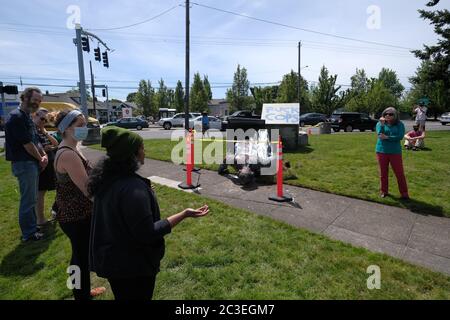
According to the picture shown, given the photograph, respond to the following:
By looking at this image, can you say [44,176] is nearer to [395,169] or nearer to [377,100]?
[395,169]

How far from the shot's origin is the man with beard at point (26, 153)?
3627 mm

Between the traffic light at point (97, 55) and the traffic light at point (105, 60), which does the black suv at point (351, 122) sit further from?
the traffic light at point (97, 55)

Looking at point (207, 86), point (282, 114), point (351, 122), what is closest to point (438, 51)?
point (351, 122)

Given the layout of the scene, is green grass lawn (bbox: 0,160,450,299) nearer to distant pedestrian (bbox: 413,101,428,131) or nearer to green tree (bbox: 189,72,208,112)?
distant pedestrian (bbox: 413,101,428,131)

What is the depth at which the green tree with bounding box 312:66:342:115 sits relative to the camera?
1747 inches

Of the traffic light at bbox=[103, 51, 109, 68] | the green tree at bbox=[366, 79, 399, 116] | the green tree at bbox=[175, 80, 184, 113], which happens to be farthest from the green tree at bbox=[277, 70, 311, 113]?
the traffic light at bbox=[103, 51, 109, 68]

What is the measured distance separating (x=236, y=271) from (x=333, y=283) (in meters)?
1.05

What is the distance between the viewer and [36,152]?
3.72 m

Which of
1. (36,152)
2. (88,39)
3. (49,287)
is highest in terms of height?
(88,39)

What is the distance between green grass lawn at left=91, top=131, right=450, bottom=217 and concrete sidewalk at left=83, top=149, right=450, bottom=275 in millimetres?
351

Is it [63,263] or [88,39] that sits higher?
[88,39]

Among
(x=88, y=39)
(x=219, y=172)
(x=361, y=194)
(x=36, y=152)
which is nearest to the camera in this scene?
(x=36, y=152)

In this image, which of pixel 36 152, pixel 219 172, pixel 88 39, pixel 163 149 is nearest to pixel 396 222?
pixel 219 172
